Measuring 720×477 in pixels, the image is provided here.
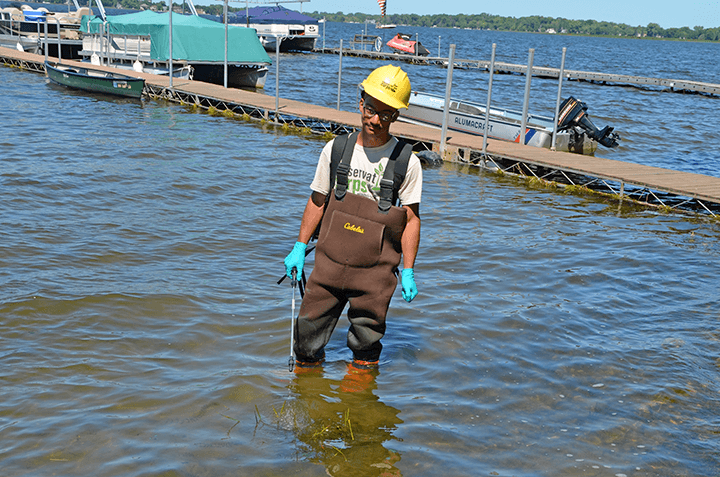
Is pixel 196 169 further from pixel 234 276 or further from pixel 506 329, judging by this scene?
pixel 506 329

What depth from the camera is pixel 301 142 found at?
19094 millimetres

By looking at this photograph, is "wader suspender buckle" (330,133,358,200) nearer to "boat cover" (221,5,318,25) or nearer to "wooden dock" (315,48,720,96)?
"wooden dock" (315,48,720,96)

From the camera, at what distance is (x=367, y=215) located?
4574mm

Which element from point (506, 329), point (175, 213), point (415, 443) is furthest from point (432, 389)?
point (175, 213)

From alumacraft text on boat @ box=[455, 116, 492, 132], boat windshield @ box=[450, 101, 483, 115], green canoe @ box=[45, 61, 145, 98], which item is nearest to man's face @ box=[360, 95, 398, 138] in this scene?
alumacraft text on boat @ box=[455, 116, 492, 132]

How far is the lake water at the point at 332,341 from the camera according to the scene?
4.55 m

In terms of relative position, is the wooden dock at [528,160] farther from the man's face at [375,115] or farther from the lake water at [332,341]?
the man's face at [375,115]

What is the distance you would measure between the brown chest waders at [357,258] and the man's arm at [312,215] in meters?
0.11

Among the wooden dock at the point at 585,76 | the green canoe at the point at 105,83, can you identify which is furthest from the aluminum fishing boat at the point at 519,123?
the wooden dock at the point at 585,76

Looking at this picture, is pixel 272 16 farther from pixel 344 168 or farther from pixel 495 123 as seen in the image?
pixel 344 168

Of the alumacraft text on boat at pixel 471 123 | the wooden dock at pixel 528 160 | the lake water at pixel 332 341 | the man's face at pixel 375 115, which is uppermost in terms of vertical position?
the man's face at pixel 375 115

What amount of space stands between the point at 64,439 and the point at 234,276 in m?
3.79

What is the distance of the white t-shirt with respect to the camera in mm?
4551

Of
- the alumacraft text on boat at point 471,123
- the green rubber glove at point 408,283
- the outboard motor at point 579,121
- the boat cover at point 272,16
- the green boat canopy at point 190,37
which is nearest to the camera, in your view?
the green rubber glove at point 408,283
